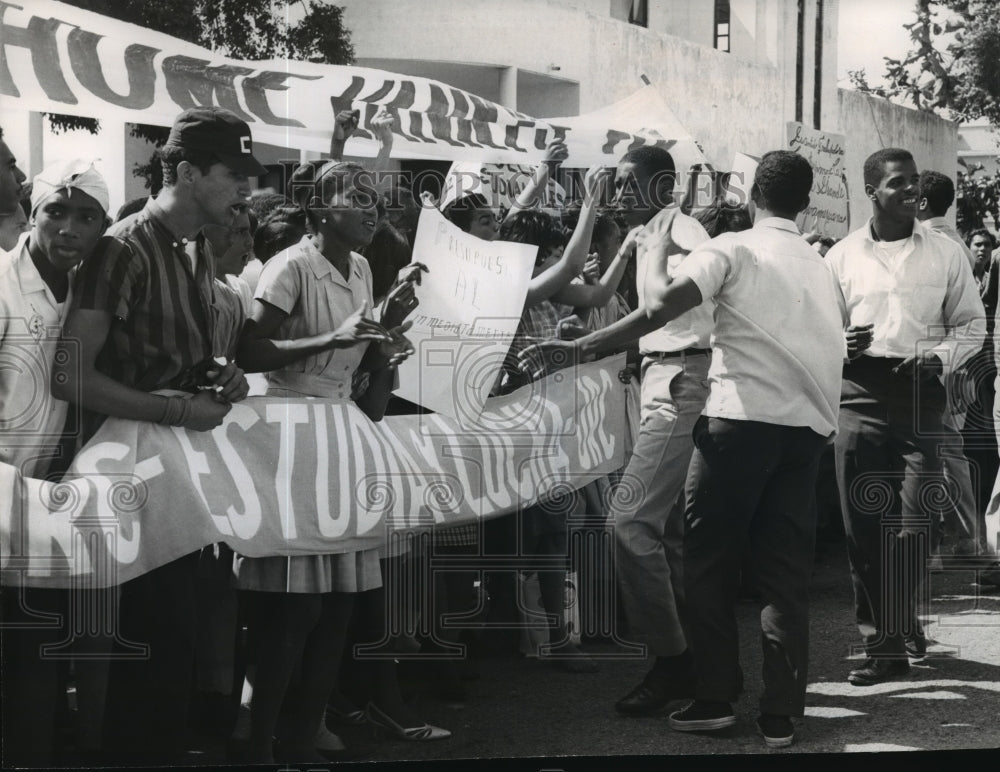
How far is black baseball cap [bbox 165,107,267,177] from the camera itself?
3967 millimetres

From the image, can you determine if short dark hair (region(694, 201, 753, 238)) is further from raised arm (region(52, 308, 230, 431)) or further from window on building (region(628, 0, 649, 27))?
raised arm (region(52, 308, 230, 431))

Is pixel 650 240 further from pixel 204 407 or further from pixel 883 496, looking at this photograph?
pixel 204 407

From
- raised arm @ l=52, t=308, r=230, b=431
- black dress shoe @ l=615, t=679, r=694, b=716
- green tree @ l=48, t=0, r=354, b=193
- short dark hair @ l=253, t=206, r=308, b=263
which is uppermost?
green tree @ l=48, t=0, r=354, b=193

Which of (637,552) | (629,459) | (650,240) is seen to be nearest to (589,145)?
(650,240)

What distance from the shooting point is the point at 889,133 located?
471 cm

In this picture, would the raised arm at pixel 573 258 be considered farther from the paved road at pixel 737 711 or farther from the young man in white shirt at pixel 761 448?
the paved road at pixel 737 711

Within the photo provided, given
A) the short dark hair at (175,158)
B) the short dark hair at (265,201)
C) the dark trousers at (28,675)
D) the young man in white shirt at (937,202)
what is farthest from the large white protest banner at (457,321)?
the young man in white shirt at (937,202)

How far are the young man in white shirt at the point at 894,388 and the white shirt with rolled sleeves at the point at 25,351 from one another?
8.34 feet

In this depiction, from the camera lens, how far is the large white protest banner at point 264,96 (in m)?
3.84

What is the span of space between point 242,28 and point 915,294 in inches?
97.4

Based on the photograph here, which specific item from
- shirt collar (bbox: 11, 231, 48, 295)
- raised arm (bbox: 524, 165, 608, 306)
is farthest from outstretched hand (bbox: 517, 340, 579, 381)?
shirt collar (bbox: 11, 231, 48, 295)

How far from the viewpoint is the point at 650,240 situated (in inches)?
179

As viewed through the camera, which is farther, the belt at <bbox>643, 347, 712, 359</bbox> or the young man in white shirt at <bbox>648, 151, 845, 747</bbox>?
the belt at <bbox>643, 347, 712, 359</bbox>

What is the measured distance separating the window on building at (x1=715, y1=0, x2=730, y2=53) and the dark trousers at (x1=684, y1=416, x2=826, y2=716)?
3.92 feet
